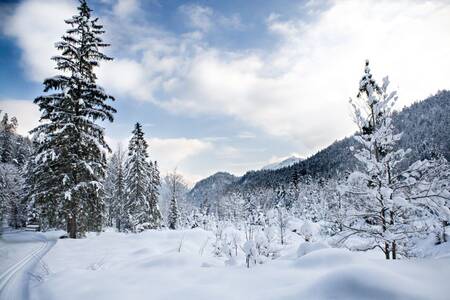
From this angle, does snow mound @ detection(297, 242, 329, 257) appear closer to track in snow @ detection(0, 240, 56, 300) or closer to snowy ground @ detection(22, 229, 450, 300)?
snowy ground @ detection(22, 229, 450, 300)

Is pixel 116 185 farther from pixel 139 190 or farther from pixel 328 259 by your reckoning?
pixel 328 259

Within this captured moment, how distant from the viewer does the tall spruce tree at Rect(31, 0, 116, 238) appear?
14.8m

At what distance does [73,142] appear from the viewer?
15.5 meters

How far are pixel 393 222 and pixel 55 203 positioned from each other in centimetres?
1560

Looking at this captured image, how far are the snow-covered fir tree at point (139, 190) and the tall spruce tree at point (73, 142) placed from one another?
1203cm

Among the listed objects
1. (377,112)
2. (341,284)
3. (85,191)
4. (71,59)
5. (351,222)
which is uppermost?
(71,59)

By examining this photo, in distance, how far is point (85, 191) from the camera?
1520cm

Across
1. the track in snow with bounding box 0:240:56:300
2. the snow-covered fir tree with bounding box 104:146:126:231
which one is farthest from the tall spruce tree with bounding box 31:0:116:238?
the snow-covered fir tree with bounding box 104:146:126:231

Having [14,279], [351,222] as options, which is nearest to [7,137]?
[14,279]

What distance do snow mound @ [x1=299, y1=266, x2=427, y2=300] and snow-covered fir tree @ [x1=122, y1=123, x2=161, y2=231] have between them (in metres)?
24.9

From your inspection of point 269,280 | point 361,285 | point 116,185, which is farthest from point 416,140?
point 361,285

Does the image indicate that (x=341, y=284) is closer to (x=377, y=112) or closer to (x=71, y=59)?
(x=377, y=112)

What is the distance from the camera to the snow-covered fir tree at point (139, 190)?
A: 28438 mm

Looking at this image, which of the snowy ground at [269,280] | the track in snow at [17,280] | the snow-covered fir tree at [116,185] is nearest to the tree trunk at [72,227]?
the track in snow at [17,280]
